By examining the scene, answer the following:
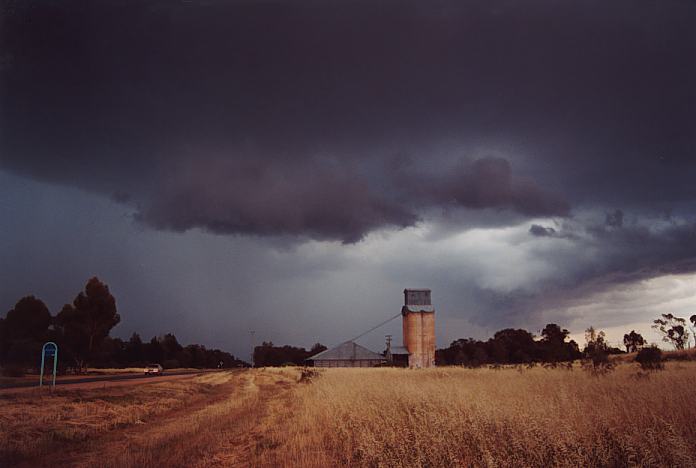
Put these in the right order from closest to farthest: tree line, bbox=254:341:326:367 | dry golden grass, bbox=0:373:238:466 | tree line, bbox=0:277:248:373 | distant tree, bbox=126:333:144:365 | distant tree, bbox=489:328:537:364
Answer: dry golden grass, bbox=0:373:238:466, tree line, bbox=0:277:248:373, distant tree, bbox=489:328:537:364, distant tree, bbox=126:333:144:365, tree line, bbox=254:341:326:367

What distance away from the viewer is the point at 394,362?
90188 millimetres

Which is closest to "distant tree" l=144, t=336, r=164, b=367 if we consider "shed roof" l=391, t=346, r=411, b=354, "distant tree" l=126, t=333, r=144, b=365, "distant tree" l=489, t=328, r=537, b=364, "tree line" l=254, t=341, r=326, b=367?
"distant tree" l=126, t=333, r=144, b=365

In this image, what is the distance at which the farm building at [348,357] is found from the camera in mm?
91500

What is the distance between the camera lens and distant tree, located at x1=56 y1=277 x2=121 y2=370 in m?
61.8

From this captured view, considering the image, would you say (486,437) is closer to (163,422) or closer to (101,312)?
(163,422)

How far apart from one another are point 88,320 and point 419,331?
5267cm

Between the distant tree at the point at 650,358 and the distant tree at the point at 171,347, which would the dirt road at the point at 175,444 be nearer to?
the distant tree at the point at 650,358

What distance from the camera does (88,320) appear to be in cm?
6275

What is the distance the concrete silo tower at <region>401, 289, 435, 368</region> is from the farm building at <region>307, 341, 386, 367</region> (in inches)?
232

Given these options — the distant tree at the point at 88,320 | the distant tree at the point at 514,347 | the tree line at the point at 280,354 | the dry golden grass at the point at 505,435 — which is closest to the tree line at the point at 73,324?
the distant tree at the point at 88,320

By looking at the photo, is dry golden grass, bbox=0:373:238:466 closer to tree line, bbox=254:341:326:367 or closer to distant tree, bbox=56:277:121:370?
distant tree, bbox=56:277:121:370

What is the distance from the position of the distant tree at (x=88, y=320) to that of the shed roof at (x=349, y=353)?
3961 centimetres

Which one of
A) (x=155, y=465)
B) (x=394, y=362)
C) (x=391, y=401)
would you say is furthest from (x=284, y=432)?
(x=394, y=362)

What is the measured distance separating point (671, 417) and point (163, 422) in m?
16.7
